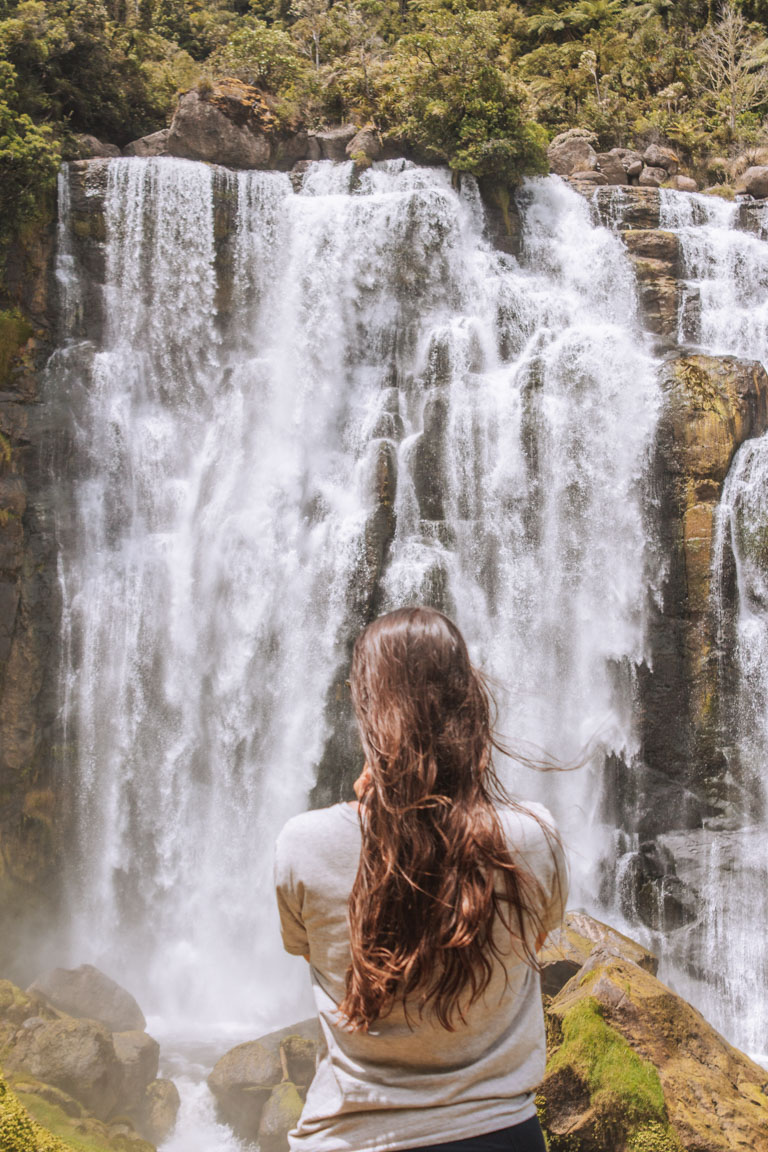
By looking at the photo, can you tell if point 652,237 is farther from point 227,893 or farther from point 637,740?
point 227,893

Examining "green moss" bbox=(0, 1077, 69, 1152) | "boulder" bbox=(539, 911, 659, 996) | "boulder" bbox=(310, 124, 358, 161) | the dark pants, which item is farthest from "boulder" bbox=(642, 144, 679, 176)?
the dark pants

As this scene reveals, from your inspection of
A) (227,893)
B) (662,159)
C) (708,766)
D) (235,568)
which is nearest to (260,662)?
(235,568)

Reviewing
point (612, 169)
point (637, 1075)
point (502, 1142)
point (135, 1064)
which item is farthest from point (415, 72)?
point (502, 1142)

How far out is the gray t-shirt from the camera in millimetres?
1554

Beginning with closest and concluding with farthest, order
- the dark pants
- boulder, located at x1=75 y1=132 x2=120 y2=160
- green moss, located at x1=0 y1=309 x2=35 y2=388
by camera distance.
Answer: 1. the dark pants
2. green moss, located at x1=0 y1=309 x2=35 y2=388
3. boulder, located at x1=75 y1=132 x2=120 y2=160

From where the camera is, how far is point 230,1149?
27.3ft

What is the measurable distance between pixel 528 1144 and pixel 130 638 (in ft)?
42.4

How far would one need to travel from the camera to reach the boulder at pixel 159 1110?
8.52 meters

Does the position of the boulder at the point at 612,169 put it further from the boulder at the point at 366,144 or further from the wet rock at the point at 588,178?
the boulder at the point at 366,144

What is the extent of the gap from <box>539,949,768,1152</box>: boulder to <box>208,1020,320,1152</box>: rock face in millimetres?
3870

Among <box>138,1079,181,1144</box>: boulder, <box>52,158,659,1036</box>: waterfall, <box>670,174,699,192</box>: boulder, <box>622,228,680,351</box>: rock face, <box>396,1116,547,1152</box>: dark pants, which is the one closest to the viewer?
<box>396,1116,547,1152</box>: dark pants

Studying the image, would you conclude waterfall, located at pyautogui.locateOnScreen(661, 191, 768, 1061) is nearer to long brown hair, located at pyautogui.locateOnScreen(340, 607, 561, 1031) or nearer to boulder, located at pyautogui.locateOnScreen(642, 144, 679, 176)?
long brown hair, located at pyautogui.locateOnScreen(340, 607, 561, 1031)

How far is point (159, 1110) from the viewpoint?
8688 millimetres

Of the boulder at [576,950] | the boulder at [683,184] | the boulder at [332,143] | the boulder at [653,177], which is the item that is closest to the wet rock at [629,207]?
the boulder at [653,177]
